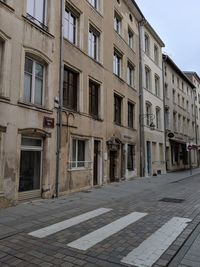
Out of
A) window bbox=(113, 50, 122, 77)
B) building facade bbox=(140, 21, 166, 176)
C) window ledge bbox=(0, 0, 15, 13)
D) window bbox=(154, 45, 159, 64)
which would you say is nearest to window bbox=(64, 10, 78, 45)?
window ledge bbox=(0, 0, 15, 13)

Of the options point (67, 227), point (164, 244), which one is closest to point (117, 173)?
point (67, 227)

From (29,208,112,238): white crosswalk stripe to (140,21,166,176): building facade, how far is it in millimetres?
12762

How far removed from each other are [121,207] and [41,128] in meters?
4.06

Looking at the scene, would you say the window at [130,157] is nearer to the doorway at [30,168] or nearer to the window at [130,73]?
the window at [130,73]

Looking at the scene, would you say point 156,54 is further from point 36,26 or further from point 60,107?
point 36,26

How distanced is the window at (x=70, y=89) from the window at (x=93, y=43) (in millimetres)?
2274

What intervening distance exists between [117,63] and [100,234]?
46.4ft

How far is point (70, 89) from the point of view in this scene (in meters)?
12.8

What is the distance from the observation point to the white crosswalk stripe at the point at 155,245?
175 inches

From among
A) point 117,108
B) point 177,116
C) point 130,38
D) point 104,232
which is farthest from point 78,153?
point 177,116

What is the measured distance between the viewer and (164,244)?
5.21 m

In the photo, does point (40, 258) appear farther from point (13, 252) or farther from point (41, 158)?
point (41, 158)

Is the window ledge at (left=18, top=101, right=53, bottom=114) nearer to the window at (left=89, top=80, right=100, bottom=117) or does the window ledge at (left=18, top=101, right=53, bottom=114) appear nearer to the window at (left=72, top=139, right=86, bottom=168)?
the window at (left=72, top=139, right=86, bottom=168)

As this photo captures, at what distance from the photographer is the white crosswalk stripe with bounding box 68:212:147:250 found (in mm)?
5146
